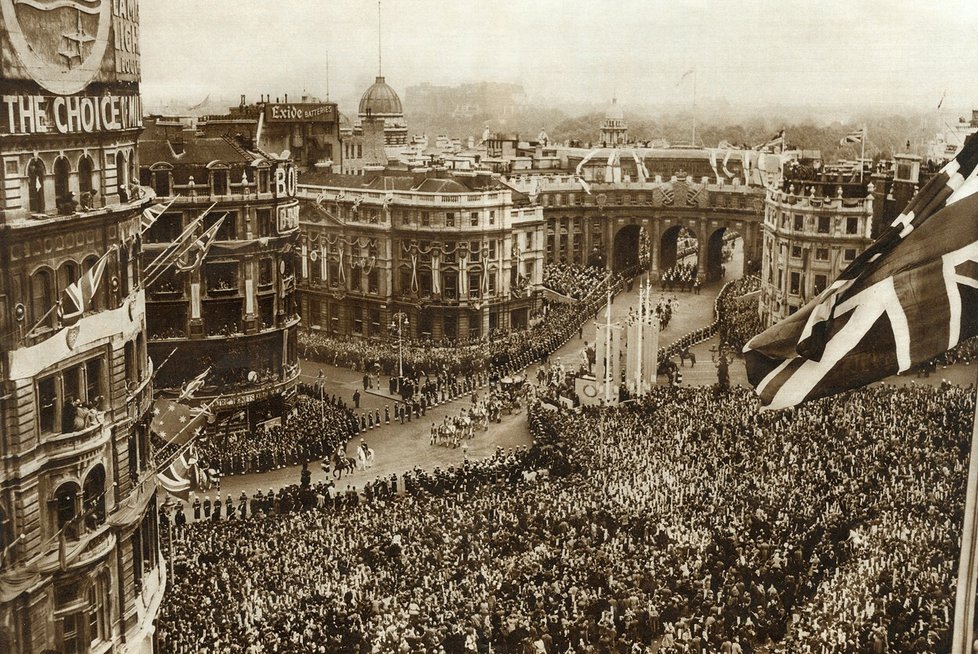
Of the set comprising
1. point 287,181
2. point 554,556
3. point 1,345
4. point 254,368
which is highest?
point 287,181

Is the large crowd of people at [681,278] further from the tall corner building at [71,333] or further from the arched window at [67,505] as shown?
the arched window at [67,505]

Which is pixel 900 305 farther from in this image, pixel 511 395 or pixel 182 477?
pixel 511 395

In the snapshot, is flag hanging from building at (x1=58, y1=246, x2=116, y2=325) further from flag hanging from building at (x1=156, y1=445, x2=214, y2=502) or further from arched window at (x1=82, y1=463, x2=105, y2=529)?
flag hanging from building at (x1=156, y1=445, x2=214, y2=502)

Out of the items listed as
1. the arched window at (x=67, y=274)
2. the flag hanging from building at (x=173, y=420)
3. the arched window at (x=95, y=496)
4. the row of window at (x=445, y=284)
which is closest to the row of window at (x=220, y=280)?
the row of window at (x=445, y=284)

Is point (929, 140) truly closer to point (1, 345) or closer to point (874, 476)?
point (874, 476)

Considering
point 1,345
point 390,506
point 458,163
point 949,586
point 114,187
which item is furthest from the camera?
point 458,163

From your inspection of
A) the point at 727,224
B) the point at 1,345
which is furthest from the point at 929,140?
the point at 727,224

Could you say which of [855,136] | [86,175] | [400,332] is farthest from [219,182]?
[855,136]
